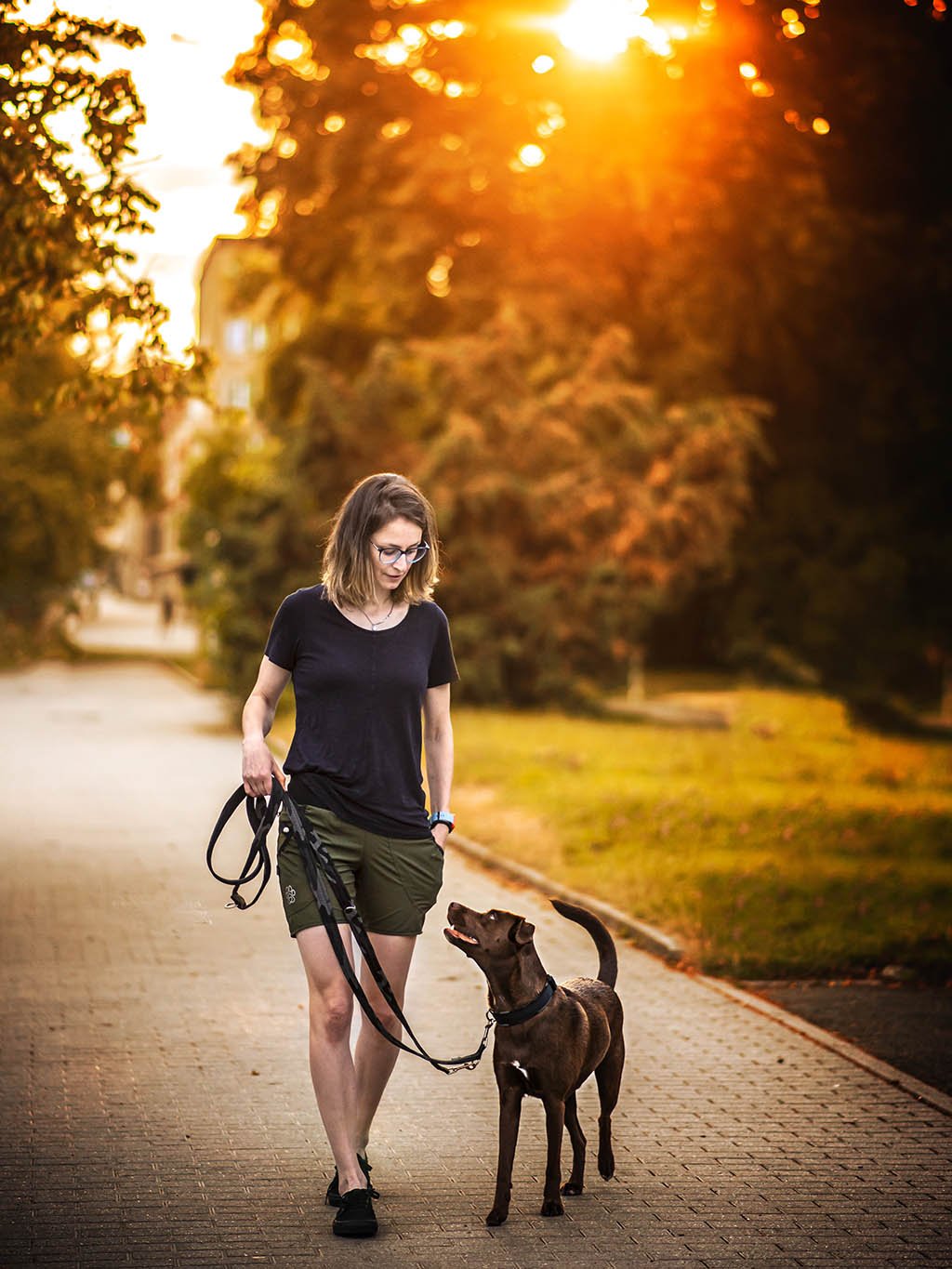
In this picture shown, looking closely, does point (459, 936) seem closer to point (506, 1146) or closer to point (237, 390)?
point (506, 1146)

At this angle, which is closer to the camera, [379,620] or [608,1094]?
[379,620]

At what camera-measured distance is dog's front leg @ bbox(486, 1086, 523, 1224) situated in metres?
5.04

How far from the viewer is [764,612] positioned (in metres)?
41.8

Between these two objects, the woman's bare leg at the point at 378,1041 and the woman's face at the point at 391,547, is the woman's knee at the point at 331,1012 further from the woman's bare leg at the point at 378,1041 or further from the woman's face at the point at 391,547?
the woman's face at the point at 391,547

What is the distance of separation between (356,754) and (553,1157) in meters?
1.30

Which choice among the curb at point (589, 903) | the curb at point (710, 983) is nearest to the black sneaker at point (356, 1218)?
the curb at point (710, 983)

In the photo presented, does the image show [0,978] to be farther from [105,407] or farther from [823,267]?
[823,267]

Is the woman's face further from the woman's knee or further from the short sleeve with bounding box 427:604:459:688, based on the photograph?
the woman's knee

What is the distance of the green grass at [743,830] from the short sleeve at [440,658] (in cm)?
451

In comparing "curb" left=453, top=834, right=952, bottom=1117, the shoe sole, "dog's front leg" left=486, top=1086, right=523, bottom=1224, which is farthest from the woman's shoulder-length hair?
"curb" left=453, top=834, right=952, bottom=1117

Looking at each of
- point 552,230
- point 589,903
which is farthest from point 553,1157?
point 552,230

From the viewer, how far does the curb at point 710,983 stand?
6984 mm

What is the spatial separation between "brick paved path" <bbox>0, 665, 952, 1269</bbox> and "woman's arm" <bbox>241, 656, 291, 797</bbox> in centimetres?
126

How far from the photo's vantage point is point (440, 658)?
17.5ft
